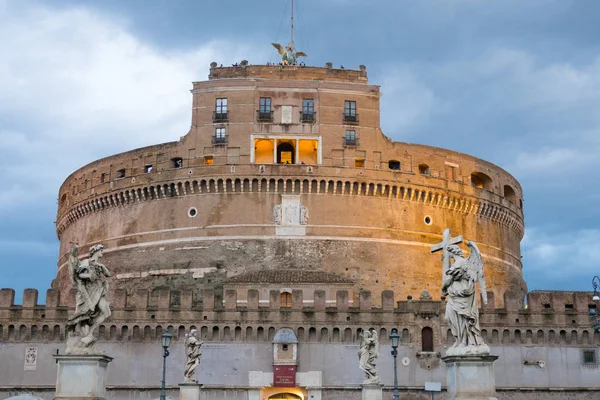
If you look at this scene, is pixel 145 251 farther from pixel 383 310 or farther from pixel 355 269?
pixel 383 310

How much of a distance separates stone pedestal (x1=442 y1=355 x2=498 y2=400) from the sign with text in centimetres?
2569

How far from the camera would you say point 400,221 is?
48594mm

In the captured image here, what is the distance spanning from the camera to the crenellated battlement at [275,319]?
38.4 m

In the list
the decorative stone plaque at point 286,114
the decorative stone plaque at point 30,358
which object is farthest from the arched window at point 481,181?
the decorative stone plaque at point 30,358

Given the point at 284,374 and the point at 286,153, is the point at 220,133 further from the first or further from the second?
the point at 284,374

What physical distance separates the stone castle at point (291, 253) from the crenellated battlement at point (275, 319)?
0.21 feet

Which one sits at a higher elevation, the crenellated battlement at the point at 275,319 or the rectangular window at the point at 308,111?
the rectangular window at the point at 308,111

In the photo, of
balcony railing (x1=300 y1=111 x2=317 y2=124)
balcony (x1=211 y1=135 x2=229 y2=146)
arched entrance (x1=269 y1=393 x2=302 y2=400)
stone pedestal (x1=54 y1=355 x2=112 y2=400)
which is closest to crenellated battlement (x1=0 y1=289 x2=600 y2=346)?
arched entrance (x1=269 y1=393 x2=302 y2=400)

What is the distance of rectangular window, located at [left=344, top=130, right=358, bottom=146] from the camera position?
4828 cm

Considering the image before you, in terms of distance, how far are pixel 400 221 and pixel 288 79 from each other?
10.7 meters

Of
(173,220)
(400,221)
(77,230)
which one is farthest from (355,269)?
(77,230)

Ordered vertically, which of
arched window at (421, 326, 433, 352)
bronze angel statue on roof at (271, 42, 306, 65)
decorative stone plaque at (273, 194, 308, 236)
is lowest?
arched window at (421, 326, 433, 352)

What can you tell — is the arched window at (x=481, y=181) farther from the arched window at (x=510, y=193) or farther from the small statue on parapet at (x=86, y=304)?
the small statue on parapet at (x=86, y=304)

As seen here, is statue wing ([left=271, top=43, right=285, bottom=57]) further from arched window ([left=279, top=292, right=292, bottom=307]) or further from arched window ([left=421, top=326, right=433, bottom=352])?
arched window ([left=421, top=326, right=433, bottom=352])
